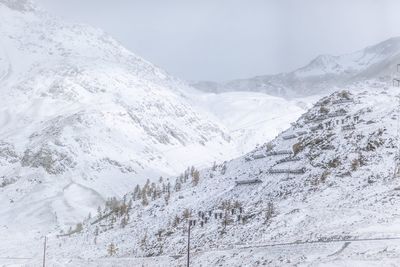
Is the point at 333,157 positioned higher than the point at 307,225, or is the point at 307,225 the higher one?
the point at 333,157

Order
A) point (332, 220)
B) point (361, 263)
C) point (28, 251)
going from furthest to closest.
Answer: point (28, 251) < point (332, 220) < point (361, 263)

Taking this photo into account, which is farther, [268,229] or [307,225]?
[268,229]

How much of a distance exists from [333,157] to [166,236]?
87.0 feet

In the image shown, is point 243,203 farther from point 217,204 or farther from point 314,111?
point 314,111

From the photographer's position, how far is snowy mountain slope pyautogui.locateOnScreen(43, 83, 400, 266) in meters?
58.6

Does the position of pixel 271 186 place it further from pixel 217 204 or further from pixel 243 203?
pixel 217 204

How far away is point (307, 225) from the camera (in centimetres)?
6431

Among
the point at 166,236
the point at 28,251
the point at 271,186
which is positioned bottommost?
the point at 28,251

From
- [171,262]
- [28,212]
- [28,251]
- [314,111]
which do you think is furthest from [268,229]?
[28,212]

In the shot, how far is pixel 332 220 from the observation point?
62781 mm

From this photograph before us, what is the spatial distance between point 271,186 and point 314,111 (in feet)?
99.9

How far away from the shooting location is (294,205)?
7344cm

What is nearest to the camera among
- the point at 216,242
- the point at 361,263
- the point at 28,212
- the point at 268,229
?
the point at 361,263

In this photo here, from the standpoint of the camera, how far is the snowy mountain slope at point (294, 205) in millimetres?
58594
